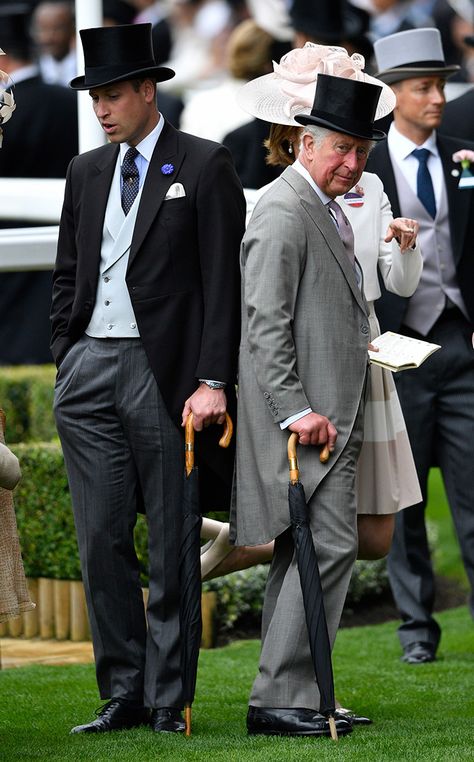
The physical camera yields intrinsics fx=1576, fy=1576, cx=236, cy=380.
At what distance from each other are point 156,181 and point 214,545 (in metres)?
1.30

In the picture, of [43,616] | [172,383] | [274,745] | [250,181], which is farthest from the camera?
[250,181]

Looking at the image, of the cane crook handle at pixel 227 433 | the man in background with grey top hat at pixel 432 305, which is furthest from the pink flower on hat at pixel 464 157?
the cane crook handle at pixel 227 433

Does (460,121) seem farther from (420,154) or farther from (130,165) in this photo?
(130,165)

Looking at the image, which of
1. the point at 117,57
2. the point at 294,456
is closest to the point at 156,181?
the point at 117,57

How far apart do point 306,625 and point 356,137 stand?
1576 mm

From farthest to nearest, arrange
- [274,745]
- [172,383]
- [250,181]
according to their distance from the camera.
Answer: [250,181] < [172,383] < [274,745]

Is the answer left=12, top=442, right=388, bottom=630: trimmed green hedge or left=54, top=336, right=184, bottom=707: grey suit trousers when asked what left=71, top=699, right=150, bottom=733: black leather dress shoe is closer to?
left=54, top=336, right=184, bottom=707: grey suit trousers

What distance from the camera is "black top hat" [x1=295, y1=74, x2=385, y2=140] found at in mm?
5086

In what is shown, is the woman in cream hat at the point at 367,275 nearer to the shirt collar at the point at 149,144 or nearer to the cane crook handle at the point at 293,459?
the shirt collar at the point at 149,144

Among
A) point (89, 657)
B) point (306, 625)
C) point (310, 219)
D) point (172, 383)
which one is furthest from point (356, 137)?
point (89, 657)

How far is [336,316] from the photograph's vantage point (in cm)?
512

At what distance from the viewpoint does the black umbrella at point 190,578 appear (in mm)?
5113

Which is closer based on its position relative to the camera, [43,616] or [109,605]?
[109,605]

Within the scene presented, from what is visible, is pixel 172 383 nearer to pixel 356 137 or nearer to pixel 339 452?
pixel 339 452
